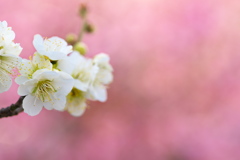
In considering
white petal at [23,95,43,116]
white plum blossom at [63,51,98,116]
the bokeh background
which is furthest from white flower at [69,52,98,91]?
the bokeh background

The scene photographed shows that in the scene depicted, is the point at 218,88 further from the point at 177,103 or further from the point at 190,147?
the point at 190,147

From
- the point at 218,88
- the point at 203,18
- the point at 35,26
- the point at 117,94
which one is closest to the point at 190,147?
the point at 218,88

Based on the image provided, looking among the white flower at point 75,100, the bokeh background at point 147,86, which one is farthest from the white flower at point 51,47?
the bokeh background at point 147,86

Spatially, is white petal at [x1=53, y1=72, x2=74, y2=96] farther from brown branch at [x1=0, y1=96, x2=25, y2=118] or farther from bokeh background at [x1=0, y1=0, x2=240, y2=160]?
bokeh background at [x1=0, y1=0, x2=240, y2=160]

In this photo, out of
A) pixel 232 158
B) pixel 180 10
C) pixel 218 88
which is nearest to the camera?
pixel 232 158

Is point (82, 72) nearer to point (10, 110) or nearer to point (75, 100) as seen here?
point (75, 100)

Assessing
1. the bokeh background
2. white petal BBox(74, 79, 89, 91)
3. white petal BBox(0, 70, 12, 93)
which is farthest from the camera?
the bokeh background

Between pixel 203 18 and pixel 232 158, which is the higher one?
pixel 203 18
